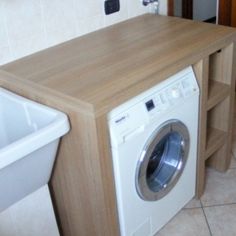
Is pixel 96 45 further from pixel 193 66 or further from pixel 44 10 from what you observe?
pixel 193 66

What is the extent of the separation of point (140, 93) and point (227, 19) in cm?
199

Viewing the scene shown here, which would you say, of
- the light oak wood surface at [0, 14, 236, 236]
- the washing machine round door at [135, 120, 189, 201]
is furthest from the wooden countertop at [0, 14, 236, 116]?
the washing machine round door at [135, 120, 189, 201]

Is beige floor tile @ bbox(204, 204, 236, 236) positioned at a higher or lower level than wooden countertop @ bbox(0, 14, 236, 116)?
lower

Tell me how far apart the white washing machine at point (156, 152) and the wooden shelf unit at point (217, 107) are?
0.18 feet

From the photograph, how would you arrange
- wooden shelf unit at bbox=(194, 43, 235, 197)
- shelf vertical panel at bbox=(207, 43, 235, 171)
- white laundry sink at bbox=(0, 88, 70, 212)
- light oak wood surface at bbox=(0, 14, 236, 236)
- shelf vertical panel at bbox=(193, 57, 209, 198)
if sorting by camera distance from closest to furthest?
white laundry sink at bbox=(0, 88, 70, 212), light oak wood surface at bbox=(0, 14, 236, 236), shelf vertical panel at bbox=(193, 57, 209, 198), wooden shelf unit at bbox=(194, 43, 235, 197), shelf vertical panel at bbox=(207, 43, 235, 171)

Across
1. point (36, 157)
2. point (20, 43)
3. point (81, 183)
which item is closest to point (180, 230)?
point (81, 183)

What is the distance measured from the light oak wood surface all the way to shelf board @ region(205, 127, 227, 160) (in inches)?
5.1

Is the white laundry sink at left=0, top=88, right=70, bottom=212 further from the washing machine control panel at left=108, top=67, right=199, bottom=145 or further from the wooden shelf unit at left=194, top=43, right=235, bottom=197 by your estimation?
the wooden shelf unit at left=194, top=43, right=235, bottom=197

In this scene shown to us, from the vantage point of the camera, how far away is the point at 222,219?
199 cm

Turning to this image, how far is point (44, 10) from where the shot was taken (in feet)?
5.70

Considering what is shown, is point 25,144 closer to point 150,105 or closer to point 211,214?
point 150,105

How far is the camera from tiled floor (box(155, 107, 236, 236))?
1.93 m

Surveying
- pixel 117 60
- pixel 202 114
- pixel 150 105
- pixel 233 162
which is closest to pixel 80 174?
pixel 150 105

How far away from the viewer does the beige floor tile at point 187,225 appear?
6.32 ft
